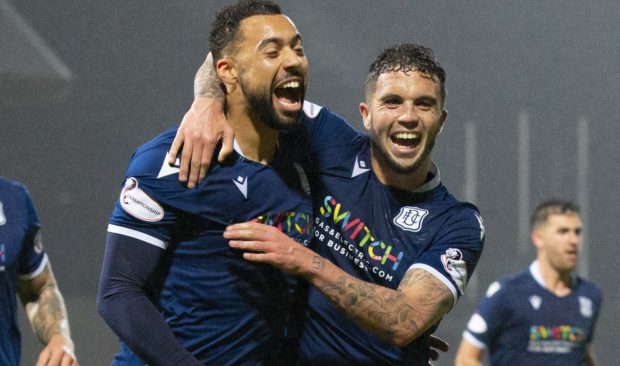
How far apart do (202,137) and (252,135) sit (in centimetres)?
13

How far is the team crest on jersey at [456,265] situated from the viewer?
6.90ft

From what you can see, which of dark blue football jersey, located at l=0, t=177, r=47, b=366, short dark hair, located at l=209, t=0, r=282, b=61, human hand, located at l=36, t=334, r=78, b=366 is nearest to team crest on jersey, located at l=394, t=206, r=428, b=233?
short dark hair, located at l=209, t=0, r=282, b=61

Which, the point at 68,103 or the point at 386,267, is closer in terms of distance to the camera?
the point at 386,267

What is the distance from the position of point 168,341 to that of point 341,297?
37 cm

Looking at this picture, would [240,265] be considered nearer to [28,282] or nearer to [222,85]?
[222,85]

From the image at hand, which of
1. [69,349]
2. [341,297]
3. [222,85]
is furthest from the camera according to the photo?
[69,349]

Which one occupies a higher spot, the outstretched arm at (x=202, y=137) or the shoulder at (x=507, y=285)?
the outstretched arm at (x=202, y=137)

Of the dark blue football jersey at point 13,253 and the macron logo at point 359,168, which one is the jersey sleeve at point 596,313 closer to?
the macron logo at point 359,168

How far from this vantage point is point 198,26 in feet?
26.2

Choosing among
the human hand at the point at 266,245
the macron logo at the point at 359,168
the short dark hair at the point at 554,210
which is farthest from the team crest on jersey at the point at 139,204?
the short dark hair at the point at 554,210

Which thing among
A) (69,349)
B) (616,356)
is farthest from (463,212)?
(616,356)

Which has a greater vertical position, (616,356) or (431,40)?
(431,40)

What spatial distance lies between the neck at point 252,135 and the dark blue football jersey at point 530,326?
86.4 inches

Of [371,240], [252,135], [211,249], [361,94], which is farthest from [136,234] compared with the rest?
[361,94]
